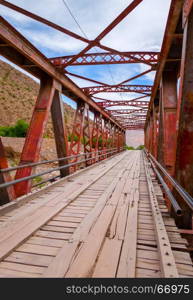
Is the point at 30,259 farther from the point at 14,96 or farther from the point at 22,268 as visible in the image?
the point at 14,96

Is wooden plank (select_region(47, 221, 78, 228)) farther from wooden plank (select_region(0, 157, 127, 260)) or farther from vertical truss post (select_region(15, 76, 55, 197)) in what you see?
vertical truss post (select_region(15, 76, 55, 197))

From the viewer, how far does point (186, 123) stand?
251 centimetres

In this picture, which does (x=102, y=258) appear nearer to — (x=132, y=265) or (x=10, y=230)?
(x=132, y=265)

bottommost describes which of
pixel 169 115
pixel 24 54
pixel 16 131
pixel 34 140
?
pixel 34 140

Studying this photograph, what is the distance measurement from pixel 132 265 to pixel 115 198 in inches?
94.0

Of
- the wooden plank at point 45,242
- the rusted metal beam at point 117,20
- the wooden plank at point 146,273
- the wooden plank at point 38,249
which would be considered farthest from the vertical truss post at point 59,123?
the wooden plank at point 146,273

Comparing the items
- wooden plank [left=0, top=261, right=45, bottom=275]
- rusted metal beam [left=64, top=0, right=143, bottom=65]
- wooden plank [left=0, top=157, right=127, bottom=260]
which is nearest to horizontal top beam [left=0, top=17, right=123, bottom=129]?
rusted metal beam [left=64, top=0, right=143, bottom=65]

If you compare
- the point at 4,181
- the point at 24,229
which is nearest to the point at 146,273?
the point at 24,229

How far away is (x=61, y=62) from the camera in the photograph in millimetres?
5898

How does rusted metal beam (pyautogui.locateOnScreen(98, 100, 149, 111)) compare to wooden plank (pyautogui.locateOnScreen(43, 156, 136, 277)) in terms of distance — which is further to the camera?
rusted metal beam (pyautogui.locateOnScreen(98, 100, 149, 111))

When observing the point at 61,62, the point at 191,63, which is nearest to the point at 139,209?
the point at 191,63

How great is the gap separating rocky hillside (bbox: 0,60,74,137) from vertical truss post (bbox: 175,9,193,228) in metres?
31.7

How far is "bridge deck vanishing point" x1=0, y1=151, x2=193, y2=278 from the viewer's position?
72.4 inches

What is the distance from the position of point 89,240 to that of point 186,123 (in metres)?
2.16
